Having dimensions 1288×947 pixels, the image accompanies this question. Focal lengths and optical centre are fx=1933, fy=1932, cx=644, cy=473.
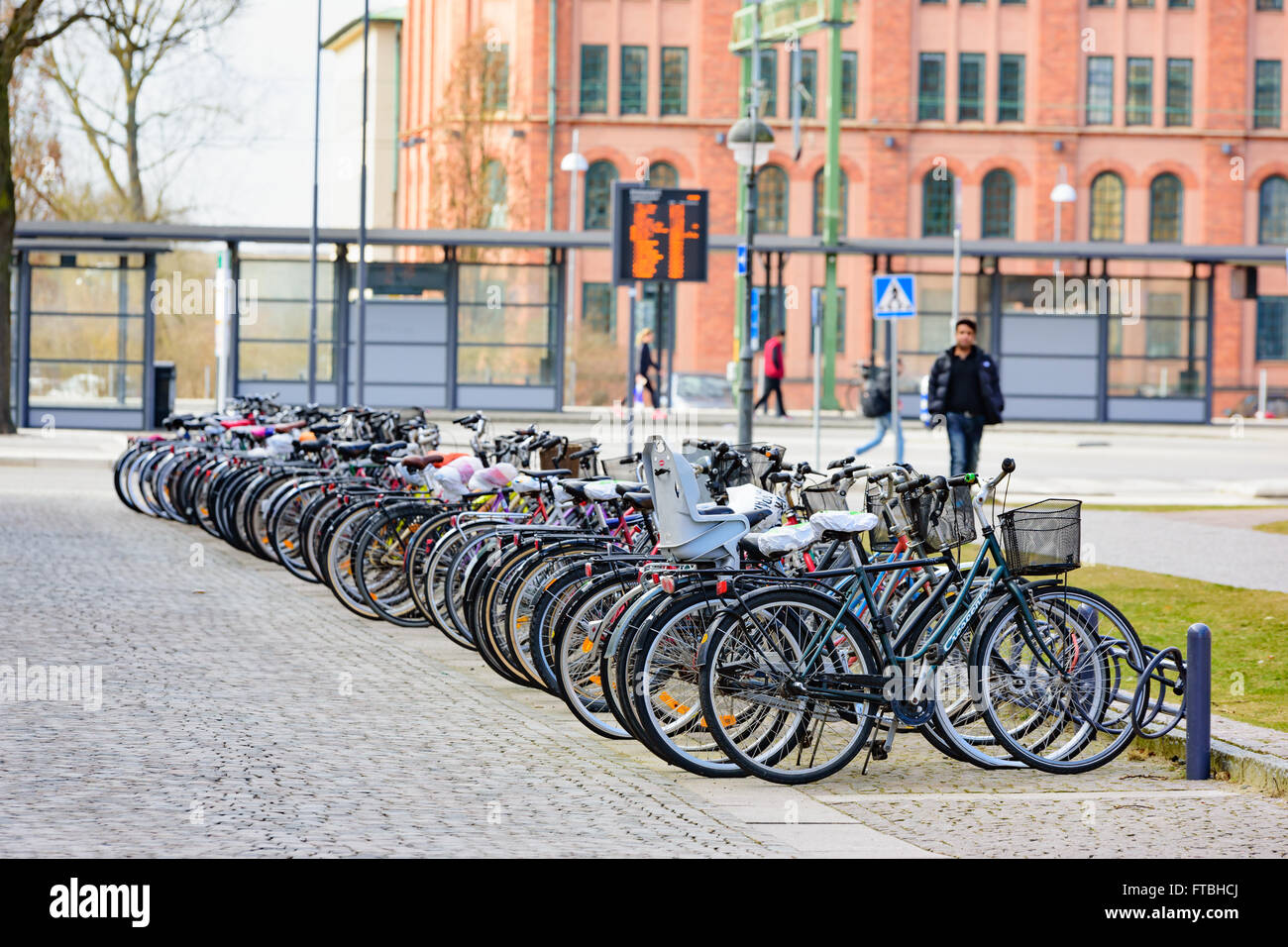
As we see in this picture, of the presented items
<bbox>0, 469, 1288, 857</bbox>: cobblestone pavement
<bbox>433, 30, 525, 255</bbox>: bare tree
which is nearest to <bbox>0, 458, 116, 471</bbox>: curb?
<bbox>0, 469, 1288, 857</bbox>: cobblestone pavement

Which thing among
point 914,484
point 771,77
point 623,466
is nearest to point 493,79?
point 771,77

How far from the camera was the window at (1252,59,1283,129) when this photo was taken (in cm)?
6247

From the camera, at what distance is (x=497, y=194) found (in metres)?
58.1

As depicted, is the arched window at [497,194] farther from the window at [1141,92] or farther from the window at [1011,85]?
the window at [1141,92]

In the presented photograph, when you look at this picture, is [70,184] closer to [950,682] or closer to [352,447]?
[352,447]

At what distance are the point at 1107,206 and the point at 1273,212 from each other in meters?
5.49

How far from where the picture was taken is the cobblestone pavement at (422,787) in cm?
632

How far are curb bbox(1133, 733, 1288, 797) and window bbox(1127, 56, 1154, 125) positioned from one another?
57.3m

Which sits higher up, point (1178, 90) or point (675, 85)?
point (1178, 90)

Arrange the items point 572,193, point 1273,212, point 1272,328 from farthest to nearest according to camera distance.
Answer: point 1273,212
point 1272,328
point 572,193

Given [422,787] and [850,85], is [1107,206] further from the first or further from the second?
[422,787]

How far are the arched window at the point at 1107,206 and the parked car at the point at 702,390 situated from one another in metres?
14.9

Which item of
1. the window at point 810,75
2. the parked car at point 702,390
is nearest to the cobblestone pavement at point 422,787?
the parked car at point 702,390

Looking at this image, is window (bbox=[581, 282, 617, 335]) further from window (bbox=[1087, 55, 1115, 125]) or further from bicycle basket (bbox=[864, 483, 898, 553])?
bicycle basket (bbox=[864, 483, 898, 553])
